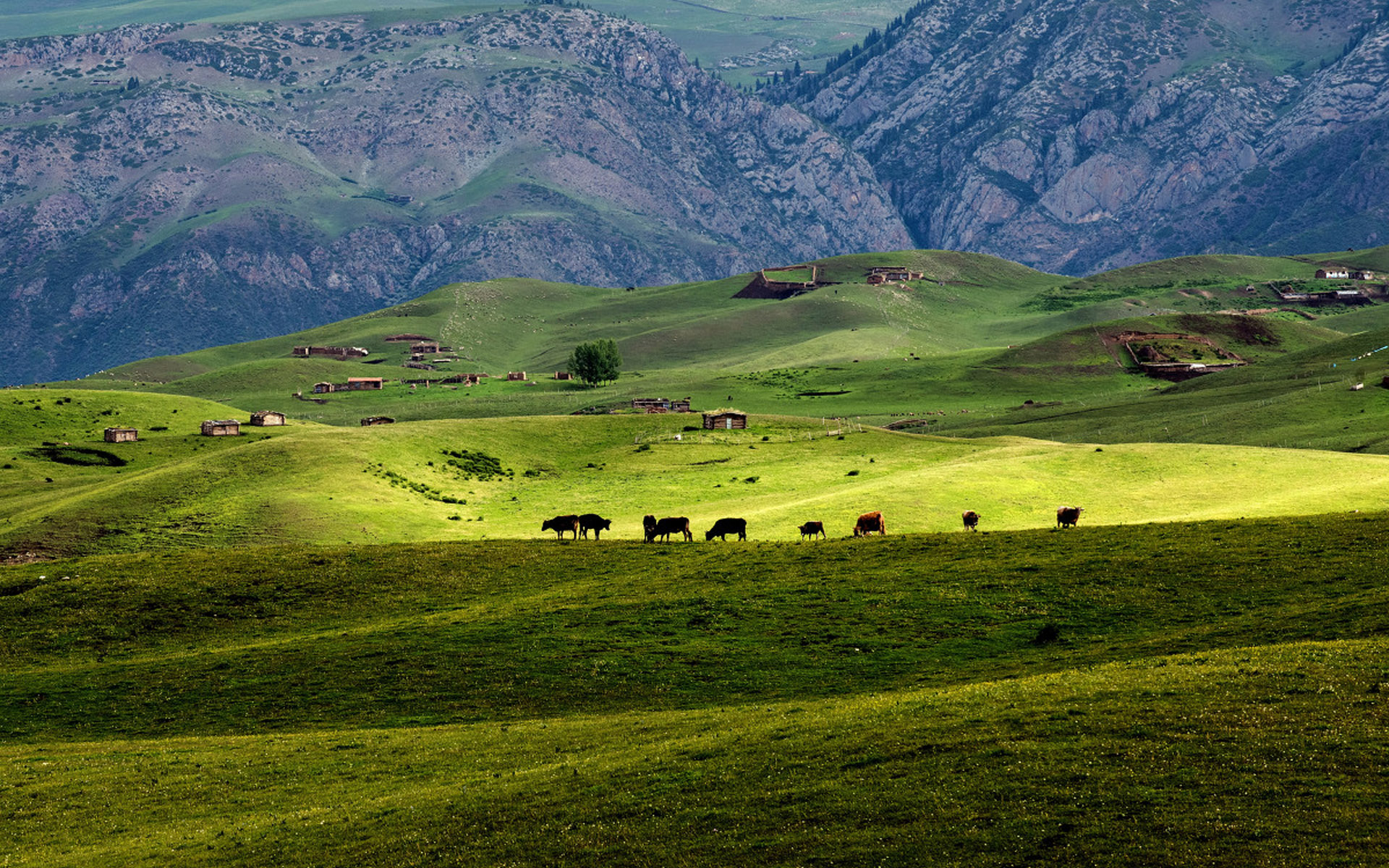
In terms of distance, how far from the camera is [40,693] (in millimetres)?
55750

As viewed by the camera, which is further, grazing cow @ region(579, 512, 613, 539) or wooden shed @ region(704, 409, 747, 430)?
wooden shed @ region(704, 409, 747, 430)

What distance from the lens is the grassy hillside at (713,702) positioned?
29250 millimetres

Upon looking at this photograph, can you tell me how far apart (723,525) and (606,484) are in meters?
45.2

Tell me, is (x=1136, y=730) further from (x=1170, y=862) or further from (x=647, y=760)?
(x=647, y=760)

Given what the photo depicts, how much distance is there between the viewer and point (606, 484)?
403ft

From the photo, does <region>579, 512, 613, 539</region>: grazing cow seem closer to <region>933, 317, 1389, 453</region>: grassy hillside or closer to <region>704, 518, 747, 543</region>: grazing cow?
<region>704, 518, 747, 543</region>: grazing cow

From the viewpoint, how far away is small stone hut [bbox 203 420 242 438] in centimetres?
15962

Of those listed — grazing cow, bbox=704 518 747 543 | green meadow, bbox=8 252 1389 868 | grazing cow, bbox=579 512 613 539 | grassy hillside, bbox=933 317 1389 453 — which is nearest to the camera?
green meadow, bbox=8 252 1389 868

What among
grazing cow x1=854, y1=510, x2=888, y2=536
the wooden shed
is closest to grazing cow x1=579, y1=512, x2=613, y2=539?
grazing cow x1=854, y1=510, x2=888, y2=536

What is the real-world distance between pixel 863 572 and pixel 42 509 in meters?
81.0

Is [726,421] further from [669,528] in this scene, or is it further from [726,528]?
[669,528]

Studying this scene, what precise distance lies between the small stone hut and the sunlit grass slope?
8.98 meters

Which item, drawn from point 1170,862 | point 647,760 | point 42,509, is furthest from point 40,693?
point 42,509

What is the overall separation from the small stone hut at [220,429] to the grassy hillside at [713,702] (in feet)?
285
